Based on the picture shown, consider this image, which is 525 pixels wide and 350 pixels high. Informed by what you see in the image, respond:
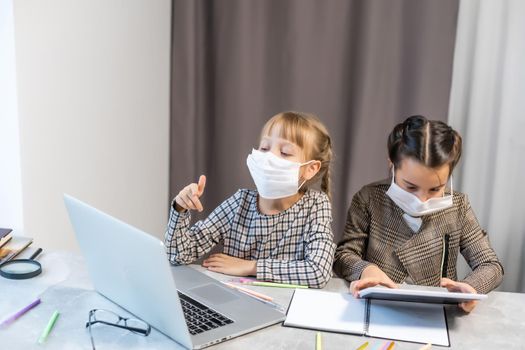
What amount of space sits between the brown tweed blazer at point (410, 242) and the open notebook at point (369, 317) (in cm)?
29

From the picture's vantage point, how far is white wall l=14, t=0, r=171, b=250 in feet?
5.42

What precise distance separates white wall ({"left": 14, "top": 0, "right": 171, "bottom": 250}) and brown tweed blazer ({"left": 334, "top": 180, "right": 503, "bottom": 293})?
0.90m

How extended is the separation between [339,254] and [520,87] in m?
1.22

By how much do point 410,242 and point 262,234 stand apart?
409 millimetres

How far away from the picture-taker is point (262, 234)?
1.52 meters

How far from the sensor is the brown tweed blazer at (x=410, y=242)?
61.0 inches

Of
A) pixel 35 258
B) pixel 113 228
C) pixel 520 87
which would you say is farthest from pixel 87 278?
pixel 520 87

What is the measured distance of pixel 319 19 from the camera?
2367mm

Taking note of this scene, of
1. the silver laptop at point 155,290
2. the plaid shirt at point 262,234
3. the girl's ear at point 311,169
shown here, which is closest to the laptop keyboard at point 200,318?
the silver laptop at point 155,290

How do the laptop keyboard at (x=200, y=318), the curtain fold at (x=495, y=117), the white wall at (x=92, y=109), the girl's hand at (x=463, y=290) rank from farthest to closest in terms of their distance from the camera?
the curtain fold at (x=495, y=117)
the white wall at (x=92, y=109)
the girl's hand at (x=463, y=290)
the laptop keyboard at (x=200, y=318)

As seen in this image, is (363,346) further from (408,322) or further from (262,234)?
(262,234)

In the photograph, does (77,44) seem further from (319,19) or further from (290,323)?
(290,323)

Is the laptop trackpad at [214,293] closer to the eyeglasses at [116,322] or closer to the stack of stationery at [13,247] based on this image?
the eyeglasses at [116,322]

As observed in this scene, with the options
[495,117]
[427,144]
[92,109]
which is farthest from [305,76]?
[427,144]
